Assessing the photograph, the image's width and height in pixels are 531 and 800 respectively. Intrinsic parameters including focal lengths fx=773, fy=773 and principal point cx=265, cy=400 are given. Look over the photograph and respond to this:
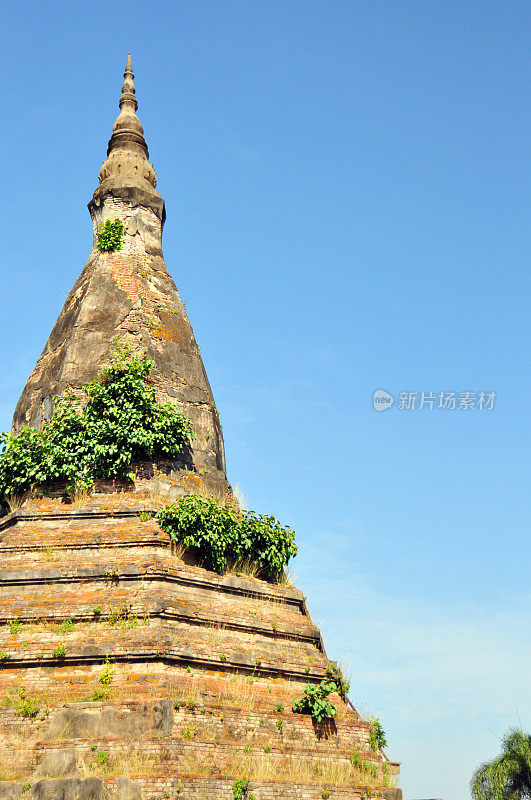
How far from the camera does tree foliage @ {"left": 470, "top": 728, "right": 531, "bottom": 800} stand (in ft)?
76.8

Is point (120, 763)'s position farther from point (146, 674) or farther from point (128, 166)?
point (128, 166)

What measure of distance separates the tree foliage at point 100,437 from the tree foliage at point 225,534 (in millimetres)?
1559

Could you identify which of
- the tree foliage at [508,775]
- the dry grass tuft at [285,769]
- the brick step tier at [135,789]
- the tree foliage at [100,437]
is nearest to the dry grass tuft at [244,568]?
the tree foliage at [100,437]

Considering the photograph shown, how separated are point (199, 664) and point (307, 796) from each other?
241cm

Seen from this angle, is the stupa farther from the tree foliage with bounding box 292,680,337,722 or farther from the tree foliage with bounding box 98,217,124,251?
the tree foliage with bounding box 98,217,124,251

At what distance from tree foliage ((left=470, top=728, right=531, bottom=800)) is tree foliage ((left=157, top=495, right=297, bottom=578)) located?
45.3ft

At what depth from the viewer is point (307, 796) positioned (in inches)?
432

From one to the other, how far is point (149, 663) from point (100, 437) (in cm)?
492

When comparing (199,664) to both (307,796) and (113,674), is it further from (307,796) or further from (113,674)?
(307,796)

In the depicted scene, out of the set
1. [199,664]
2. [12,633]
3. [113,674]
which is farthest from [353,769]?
[12,633]

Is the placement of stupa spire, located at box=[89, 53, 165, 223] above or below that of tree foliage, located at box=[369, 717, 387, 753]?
above

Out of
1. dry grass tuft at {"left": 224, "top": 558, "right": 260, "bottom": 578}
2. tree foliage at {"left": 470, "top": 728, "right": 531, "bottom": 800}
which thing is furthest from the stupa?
tree foliage at {"left": 470, "top": 728, "right": 531, "bottom": 800}

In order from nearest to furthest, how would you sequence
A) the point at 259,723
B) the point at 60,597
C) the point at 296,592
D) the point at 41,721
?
1. the point at 41,721
2. the point at 259,723
3. the point at 60,597
4. the point at 296,592

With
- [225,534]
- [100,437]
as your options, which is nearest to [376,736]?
[225,534]
